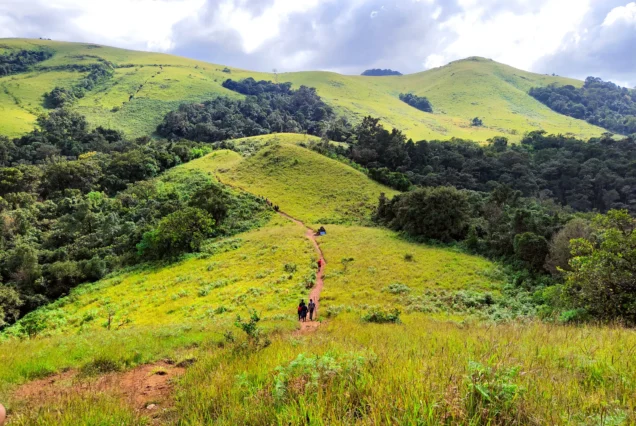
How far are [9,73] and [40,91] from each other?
142ft

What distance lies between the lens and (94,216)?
46.8m

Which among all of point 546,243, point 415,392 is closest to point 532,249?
point 546,243

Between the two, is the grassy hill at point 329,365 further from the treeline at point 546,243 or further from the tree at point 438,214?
the tree at point 438,214

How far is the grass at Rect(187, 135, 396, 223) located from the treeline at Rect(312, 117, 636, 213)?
8.39 metres

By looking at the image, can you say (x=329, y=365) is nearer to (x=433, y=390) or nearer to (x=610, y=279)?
(x=433, y=390)

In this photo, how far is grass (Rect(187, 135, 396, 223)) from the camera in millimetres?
54625

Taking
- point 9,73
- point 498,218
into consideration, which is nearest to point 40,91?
point 9,73

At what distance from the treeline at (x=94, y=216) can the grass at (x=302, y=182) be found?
18.3 feet

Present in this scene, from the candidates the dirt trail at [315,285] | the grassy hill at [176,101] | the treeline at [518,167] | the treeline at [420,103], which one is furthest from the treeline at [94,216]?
the treeline at [420,103]

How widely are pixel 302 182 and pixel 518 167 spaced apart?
53070 mm

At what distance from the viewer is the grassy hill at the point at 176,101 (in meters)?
122

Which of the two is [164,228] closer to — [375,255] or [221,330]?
[375,255]

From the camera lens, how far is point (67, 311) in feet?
90.2

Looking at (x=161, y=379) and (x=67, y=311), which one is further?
(x=67, y=311)
